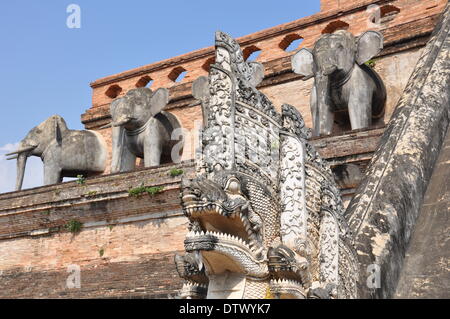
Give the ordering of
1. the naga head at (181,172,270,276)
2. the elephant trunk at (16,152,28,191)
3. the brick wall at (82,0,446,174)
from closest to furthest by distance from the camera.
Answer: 1. the naga head at (181,172,270,276)
2. the brick wall at (82,0,446,174)
3. the elephant trunk at (16,152,28,191)

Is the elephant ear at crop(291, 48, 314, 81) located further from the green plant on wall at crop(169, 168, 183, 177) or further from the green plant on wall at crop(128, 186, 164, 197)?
the green plant on wall at crop(128, 186, 164, 197)

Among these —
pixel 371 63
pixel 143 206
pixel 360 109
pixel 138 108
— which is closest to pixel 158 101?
pixel 138 108

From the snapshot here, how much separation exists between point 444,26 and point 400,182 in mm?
2857

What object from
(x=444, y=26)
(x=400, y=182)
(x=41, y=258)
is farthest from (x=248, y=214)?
(x=41, y=258)

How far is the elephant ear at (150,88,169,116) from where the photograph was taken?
→ 12000 mm

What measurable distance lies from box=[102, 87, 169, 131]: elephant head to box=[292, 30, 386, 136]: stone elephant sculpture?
2.40 metres

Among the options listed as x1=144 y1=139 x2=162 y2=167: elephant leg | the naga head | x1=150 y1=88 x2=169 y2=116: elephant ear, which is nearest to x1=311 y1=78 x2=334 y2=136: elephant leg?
x1=150 y1=88 x2=169 y2=116: elephant ear

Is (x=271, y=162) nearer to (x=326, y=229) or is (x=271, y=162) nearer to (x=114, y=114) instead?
(x=326, y=229)

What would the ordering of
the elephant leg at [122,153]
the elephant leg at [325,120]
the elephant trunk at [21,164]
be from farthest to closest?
the elephant trunk at [21,164] → the elephant leg at [122,153] → the elephant leg at [325,120]

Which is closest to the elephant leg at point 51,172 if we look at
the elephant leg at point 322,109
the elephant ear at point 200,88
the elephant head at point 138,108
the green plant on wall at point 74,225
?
the elephant head at point 138,108

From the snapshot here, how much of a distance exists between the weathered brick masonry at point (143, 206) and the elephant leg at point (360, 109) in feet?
1.96

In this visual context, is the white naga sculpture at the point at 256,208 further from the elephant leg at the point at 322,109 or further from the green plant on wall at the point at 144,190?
the elephant leg at the point at 322,109

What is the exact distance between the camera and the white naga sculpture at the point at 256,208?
12.0ft
